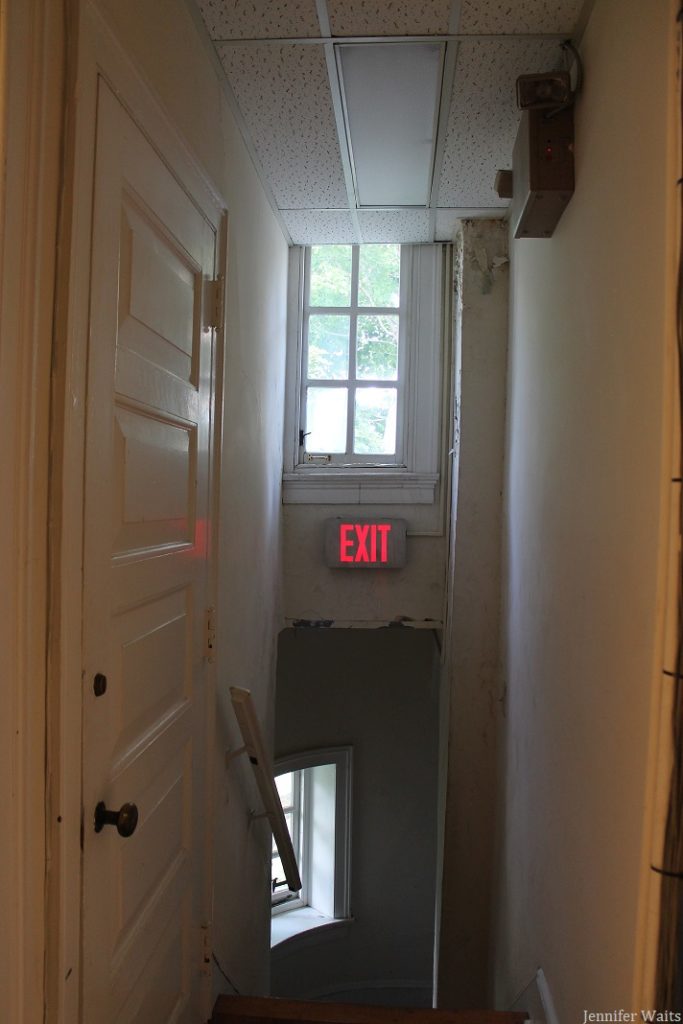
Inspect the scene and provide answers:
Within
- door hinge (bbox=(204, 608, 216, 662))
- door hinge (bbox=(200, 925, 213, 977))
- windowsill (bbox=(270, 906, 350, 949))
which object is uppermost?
door hinge (bbox=(204, 608, 216, 662))

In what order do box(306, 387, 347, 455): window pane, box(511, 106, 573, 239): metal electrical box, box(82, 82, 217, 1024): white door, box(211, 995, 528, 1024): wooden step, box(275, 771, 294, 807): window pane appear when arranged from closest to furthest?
1. box(82, 82, 217, 1024): white door
2. box(511, 106, 573, 239): metal electrical box
3. box(211, 995, 528, 1024): wooden step
4. box(306, 387, 347, 455): window pane
5. box(275, 771, 294, 807): window pane

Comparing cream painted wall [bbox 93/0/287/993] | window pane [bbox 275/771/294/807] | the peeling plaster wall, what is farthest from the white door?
window pane [bbox 275/771/294/807]

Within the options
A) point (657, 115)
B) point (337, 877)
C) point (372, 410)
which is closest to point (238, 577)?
point (372, 410)

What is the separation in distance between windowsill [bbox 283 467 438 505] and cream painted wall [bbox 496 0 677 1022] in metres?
1.01

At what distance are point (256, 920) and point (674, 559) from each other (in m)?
2.50

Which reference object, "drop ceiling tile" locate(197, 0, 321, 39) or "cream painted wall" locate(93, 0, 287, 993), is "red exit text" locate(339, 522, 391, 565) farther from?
"drop ceiling tile" locate(197, 0, 321, 39)

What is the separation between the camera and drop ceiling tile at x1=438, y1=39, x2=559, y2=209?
172 centimetres

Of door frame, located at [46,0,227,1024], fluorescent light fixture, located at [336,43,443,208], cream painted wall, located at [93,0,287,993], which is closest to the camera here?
door frame, located at [46,0,227,1024]

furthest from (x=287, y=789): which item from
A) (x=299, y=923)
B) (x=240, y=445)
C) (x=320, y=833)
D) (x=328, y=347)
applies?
(x=240, y=445)

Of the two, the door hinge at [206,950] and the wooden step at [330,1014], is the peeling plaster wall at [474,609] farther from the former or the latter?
the door hinge at [206,950]

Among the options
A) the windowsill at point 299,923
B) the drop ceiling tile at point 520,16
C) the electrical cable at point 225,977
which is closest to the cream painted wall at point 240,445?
the electrical cable at point 225,977

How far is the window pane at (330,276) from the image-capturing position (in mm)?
3203

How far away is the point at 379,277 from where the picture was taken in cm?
320

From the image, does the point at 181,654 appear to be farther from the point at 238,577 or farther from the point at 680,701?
the point at 680,701
